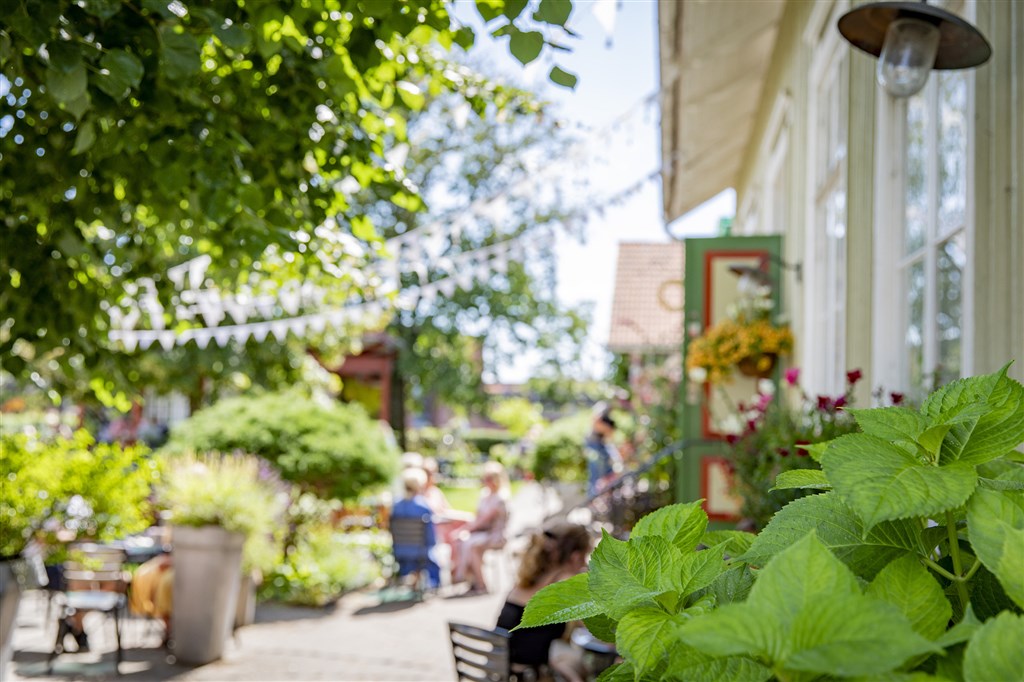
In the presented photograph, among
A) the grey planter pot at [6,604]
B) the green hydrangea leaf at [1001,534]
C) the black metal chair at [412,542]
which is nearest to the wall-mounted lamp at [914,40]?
the green hydrangea leaf at [1001,534]

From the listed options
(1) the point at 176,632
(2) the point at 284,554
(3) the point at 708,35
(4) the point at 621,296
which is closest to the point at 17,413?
(4) the point at 621,296

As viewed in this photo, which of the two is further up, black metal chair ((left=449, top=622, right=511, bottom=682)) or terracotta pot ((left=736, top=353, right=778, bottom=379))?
terracotta pot ((left=736, top=353, right=778, bottom=379))

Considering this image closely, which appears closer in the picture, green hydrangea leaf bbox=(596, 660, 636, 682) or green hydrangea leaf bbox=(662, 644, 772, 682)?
green hydrangea leaf bbox=(662, 644, 772, 682)

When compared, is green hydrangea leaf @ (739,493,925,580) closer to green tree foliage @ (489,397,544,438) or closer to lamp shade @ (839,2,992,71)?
lamp shade @ (839,2,992,71)

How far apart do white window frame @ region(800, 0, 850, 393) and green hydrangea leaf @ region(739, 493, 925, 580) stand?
13.9ft

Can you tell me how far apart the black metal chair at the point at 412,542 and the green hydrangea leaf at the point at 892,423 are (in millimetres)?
10196

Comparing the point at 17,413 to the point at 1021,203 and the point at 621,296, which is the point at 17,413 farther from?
the point at 1021,203

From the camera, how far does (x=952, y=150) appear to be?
3.16 meters

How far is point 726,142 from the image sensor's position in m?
10.6

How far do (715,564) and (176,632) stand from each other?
749cm

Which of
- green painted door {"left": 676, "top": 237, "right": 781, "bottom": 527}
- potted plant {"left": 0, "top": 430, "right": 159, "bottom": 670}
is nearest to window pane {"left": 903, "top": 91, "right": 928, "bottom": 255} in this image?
green painted door {"left": 676, "top": 237, "right": 781, "bottom": 527}

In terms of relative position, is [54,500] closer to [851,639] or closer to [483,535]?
[851,639]

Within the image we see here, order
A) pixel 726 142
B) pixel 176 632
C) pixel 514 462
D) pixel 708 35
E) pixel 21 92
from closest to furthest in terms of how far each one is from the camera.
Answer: pixel 21 92 → pixel 708 35 → pixel 176 632 → pixel 726 142 → pixel 514 462

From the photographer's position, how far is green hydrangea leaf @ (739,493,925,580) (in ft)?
Answer: 2.71
